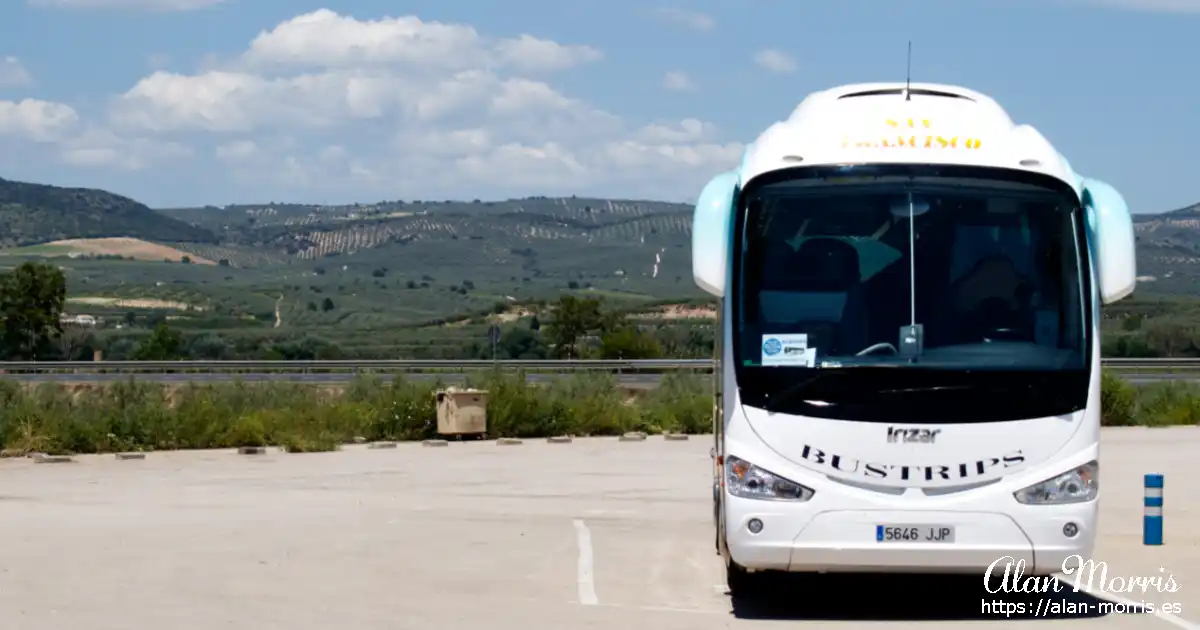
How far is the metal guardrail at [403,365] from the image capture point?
165ft

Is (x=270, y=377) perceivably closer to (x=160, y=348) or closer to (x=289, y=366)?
(x=289, y=366)

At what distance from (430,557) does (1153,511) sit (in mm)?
6392

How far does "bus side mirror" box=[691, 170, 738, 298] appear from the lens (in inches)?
411

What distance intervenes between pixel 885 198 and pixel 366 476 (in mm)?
14208

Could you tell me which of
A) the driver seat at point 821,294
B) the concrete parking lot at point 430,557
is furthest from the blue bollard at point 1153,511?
the driver seat at point 821,294

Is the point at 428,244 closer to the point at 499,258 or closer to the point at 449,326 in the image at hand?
the point at 499,258

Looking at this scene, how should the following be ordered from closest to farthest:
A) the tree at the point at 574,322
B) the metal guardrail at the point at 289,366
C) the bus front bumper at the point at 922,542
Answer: the bus front bumper at the point at 922,542 < the metal guardrail at the point at 289,366 < the tree at the point at 574,322

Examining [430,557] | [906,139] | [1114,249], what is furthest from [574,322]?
[1114,249]

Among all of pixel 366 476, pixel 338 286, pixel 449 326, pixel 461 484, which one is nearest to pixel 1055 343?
pixel 461 484

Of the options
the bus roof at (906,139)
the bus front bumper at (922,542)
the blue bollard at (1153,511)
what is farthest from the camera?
the blue bollard at (1153,511)

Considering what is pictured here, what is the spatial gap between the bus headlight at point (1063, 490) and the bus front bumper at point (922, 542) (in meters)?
0.05

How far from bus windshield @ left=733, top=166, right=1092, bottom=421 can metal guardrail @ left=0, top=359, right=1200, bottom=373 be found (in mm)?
36032

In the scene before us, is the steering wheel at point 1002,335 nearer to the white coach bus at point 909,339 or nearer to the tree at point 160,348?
the white coach bus at point 909,339

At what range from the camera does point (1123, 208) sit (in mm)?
10445
